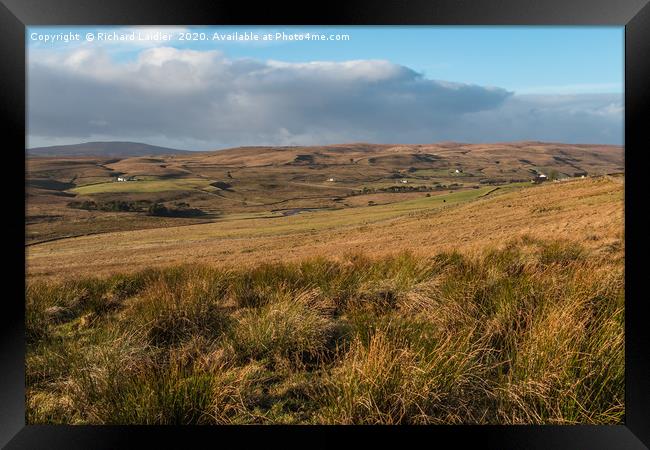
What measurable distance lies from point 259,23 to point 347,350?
2.96m

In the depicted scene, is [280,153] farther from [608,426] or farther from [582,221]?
[608,426]

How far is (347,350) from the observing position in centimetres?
431

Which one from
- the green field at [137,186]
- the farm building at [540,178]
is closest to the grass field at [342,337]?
the green field at [137,186]

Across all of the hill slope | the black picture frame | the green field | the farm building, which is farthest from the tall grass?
the farm building

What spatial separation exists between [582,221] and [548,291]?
255 inches

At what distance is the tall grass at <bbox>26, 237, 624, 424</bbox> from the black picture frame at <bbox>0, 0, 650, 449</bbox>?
0.56ft

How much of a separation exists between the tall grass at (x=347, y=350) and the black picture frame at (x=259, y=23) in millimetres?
172

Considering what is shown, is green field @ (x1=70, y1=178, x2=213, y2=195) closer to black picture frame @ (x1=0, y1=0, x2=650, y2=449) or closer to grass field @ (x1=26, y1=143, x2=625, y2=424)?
grass field @ (x1=26, y1=143, x2=625, y2=424)

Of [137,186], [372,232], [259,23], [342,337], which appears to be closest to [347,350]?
[342,337]

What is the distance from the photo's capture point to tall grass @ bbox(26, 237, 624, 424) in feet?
11.1

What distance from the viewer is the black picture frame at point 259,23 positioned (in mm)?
3295

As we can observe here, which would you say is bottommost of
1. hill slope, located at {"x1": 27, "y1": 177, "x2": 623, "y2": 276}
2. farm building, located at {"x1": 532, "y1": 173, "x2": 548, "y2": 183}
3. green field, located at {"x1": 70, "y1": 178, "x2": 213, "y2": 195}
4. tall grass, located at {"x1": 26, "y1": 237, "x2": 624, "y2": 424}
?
tall grass, located at {"x1": 26, "y1": 237, "x2": 624, "y2": 424}

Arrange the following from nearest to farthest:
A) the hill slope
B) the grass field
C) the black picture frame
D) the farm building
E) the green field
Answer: the black picture frame, the grass field, the hill slope, the green field, the farm building

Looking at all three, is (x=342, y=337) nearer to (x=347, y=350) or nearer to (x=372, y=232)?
(x=347, y=350)
